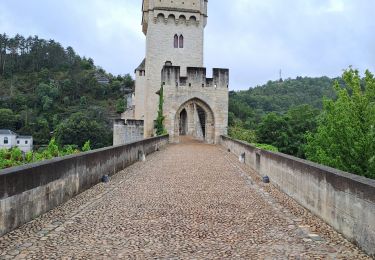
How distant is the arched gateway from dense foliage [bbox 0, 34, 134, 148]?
3417 cm

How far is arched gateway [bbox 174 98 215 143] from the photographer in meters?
31.5

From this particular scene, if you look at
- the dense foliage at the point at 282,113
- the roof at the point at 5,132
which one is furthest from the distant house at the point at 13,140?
the dense foliage at the point at 282,113

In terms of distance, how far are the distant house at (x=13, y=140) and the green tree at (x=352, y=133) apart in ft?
212

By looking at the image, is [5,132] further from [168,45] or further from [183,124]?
[168,45]

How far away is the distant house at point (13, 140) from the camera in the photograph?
3045 inches

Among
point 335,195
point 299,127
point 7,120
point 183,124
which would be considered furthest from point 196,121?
point 7,120

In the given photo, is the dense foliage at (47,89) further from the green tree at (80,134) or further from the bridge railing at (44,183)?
the bridge railing at (44,183)

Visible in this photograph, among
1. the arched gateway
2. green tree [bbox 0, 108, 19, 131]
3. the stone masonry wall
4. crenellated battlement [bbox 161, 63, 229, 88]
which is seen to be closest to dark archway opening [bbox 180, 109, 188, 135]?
the arched gateway

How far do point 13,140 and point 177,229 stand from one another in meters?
81.7

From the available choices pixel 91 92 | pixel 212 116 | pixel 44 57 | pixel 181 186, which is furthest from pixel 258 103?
pixel 181 186

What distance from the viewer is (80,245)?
4934 millimetres

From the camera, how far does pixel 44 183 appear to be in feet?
21.5

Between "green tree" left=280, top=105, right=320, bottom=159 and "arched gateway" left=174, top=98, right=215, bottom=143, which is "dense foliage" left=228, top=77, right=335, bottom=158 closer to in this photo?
"green tree" left=280, top=105, right=320, bottom=159

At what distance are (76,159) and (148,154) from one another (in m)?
11.5
